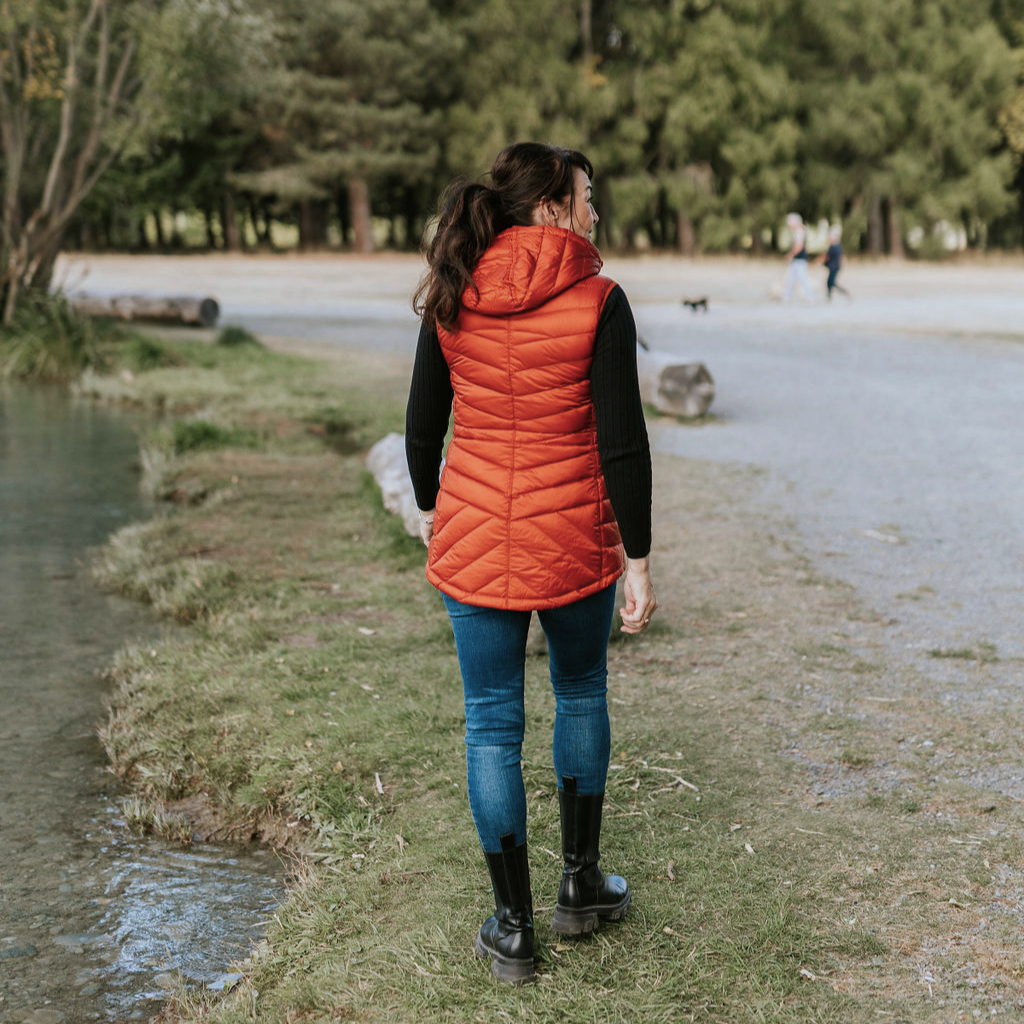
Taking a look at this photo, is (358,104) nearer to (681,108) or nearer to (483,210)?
(681,108)

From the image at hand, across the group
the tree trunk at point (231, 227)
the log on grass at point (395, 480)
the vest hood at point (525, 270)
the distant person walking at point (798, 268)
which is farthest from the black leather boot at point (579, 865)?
the tree trunk at point (231, 227)

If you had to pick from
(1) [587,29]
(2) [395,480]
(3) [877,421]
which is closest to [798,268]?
(3) [877,421]

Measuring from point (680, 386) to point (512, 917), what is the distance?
342 inches

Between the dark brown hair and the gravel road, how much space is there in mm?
3312

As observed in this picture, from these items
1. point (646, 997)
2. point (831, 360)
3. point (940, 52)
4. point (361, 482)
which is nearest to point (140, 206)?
point (940, 52)

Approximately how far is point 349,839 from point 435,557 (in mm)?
1314

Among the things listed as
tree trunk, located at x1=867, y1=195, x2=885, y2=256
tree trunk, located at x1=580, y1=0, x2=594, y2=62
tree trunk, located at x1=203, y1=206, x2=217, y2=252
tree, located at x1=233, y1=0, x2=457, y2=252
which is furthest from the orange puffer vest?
tree trunk, located at x1=203, y1=206, x2=217, y2=252

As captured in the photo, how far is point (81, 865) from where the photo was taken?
372cm

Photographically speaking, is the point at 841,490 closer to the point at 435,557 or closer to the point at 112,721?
the point at 112,721

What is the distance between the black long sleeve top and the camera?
8.35ft

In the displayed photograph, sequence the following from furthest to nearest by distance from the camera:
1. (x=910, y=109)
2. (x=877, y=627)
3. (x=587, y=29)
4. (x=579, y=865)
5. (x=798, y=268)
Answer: (x=587, y=29) → (x=910, y=109) → (x=798, y=268) → (x=877, y=627) → (x=579, y=865)

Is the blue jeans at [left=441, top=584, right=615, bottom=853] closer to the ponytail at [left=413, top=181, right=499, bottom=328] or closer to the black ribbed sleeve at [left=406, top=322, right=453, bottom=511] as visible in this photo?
the black ribbed sleeve at [left=406, top=322, right=453, bottom=511]

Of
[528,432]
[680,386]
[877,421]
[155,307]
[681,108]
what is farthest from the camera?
[681,108]

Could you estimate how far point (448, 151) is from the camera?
45750mm
